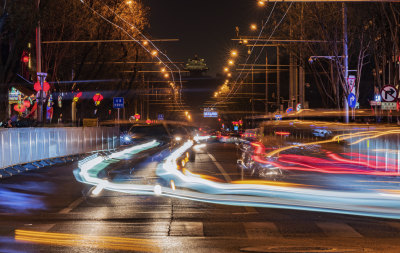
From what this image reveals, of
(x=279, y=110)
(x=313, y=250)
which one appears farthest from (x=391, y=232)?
(x=279, y=110)

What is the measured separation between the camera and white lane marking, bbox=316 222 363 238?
27.3 ft

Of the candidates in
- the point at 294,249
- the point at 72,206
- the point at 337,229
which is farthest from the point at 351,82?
the point at 294,249

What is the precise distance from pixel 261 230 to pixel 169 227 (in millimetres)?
1422

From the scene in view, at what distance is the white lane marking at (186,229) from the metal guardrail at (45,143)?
10284 mm

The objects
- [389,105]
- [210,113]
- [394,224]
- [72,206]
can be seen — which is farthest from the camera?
[210,113]

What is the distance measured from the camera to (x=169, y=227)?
8.96m

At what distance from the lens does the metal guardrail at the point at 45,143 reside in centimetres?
1852

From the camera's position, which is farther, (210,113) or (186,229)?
(210,113)

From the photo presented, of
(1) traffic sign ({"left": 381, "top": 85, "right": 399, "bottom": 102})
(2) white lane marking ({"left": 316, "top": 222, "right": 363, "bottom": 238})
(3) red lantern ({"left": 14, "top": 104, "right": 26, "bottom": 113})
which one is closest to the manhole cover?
(2) white lane marking ({"left": 316, "top": 222, "right": 363, "bottom": 238})

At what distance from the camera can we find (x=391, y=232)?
27.9 feet

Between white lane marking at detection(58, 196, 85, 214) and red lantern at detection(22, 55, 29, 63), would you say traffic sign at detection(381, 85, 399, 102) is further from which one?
red lantern at detection(22, 55, 29, 63)

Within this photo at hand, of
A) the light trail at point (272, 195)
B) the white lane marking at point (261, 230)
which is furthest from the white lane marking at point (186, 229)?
the light trail at point (272, 195)

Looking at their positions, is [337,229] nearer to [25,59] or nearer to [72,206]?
[72,206]

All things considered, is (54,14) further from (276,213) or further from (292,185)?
(276,213)
